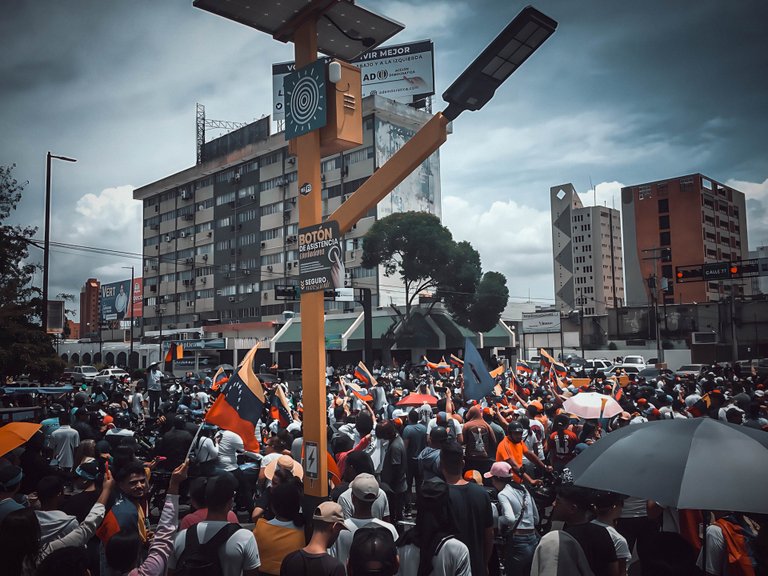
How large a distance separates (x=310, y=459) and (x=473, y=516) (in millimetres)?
2296

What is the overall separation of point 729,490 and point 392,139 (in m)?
51.6

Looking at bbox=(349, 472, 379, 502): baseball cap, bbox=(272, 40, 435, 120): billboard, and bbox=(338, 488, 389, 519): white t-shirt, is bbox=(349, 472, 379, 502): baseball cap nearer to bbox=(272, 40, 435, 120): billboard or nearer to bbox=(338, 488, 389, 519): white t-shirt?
bbox=(338, 488, 389, 519): white t-shirt

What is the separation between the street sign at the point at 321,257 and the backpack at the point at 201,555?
2.95 meters

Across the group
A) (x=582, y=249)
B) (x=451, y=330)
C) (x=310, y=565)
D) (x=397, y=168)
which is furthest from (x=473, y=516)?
(x=582, y=249)

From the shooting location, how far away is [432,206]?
185ft

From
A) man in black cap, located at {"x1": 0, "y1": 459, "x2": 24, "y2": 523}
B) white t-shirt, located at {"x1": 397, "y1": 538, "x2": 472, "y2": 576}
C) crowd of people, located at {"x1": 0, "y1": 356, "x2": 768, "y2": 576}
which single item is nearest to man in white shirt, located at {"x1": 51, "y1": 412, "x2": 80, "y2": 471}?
crowd of people, located at {"x1": 0, "y1": 356, "x2": 768, "y2": 576}

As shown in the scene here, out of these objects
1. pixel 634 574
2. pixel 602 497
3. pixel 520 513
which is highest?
pixel 602 497

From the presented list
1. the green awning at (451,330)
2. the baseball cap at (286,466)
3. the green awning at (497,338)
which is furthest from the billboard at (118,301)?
the baseball cap at (286,466)

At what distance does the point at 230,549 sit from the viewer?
12.1 ft

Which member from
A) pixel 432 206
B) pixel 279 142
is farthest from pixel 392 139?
pixel 279 142

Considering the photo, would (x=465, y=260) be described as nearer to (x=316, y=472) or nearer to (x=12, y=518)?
(x=316, y=472)

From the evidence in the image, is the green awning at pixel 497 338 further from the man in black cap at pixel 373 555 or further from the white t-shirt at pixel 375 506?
the man in black cap at pixel 373 555

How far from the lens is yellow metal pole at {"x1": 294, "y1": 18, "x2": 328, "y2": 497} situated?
6.29m

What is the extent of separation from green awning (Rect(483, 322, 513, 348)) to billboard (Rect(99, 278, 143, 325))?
43642mm
